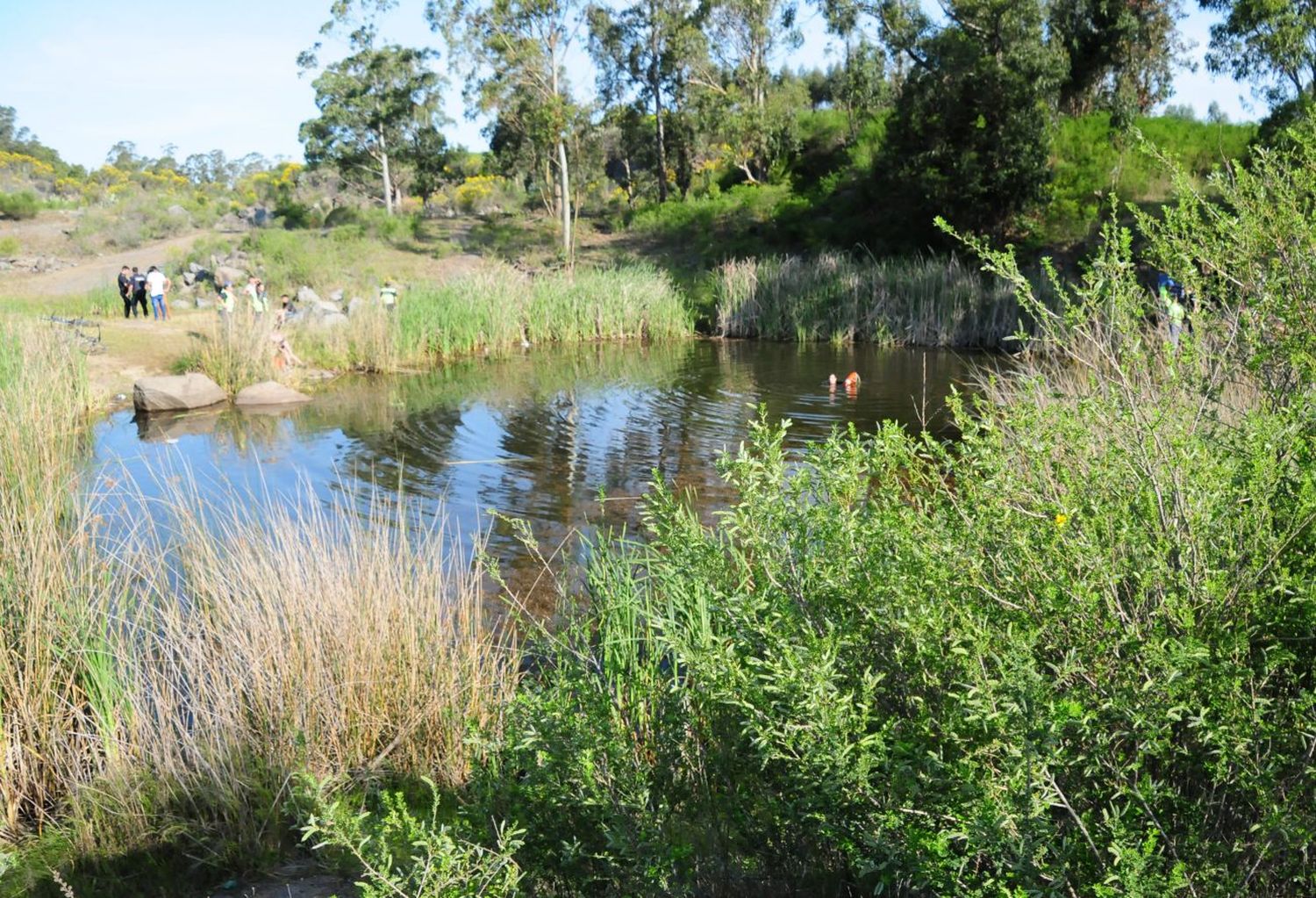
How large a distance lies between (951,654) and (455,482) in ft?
30.8

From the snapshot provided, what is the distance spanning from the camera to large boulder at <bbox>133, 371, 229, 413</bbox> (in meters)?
15.9

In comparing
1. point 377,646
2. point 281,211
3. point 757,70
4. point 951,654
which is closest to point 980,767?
point 951,654

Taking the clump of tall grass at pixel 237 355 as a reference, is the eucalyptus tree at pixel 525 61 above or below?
above

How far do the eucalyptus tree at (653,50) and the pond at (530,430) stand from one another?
72.8 feet

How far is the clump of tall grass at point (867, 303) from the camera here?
22.4 meters

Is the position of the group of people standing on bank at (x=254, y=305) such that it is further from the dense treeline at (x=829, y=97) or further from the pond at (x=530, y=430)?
the dense treeline at (x=829, y=97)

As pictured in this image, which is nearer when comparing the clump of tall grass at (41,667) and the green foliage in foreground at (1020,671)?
the green foliage in foreground at (1020,671)

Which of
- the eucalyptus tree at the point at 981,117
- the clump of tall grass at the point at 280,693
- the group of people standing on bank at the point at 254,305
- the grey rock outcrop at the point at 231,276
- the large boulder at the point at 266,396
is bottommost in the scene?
the clump of tall grass at the point at 280,693

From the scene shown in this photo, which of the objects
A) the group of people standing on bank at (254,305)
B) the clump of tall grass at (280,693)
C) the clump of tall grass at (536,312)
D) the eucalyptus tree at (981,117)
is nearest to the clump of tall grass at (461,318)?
the clump of tall grass at (536,312)

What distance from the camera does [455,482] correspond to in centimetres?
1131

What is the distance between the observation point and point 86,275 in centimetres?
3456

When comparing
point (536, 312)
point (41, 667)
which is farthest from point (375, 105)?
point (41, 667)

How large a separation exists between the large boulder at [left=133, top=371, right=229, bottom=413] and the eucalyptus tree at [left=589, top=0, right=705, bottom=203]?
2782cm

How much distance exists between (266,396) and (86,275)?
2232cm
